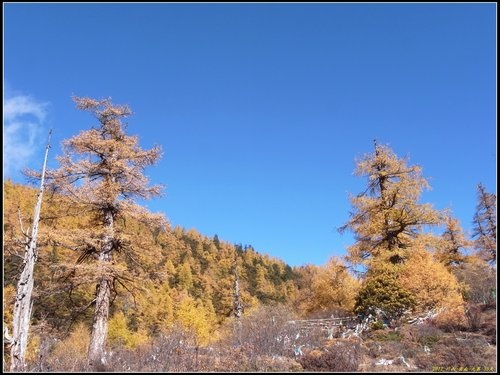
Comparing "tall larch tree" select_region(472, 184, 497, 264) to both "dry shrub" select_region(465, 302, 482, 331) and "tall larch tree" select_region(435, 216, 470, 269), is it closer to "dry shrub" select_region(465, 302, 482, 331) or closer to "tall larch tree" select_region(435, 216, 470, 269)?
"tall larch tree" select_region(435, 216, 470, 269)

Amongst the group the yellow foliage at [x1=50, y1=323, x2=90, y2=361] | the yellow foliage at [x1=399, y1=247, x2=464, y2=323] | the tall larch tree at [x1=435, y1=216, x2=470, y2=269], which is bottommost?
the yellow foliage at [x1=50, y1=323, x2=90, y2=361]

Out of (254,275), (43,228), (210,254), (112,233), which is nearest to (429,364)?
(112,233)

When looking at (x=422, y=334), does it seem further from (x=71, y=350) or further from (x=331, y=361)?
(x=71, y=350)

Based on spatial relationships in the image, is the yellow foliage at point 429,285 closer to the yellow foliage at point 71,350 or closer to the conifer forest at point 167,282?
the conifer forest at point 167,282

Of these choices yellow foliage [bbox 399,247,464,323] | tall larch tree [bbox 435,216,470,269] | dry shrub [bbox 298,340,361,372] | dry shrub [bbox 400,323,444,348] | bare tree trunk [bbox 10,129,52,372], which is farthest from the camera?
tall larch tree [bbox 435,216,470,269]

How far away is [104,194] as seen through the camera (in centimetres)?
1662

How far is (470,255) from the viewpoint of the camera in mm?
38656

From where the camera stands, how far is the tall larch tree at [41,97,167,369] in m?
15.4

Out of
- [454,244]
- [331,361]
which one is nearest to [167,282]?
[331,361]

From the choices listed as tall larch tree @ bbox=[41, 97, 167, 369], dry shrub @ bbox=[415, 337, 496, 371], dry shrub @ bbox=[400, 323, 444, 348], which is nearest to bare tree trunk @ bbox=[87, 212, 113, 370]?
tall larch tree @ bbox=[41, 97, 167, 369]

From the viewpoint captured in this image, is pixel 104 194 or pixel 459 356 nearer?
pixel 459 356

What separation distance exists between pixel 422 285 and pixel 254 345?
34.6 ft

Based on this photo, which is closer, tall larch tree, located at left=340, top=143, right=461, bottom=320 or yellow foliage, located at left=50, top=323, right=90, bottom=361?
yellow foliage, located at left=50, top=323, right=90, bottom=361

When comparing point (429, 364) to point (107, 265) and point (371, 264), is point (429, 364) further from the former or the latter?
Result: point (371, 264)
